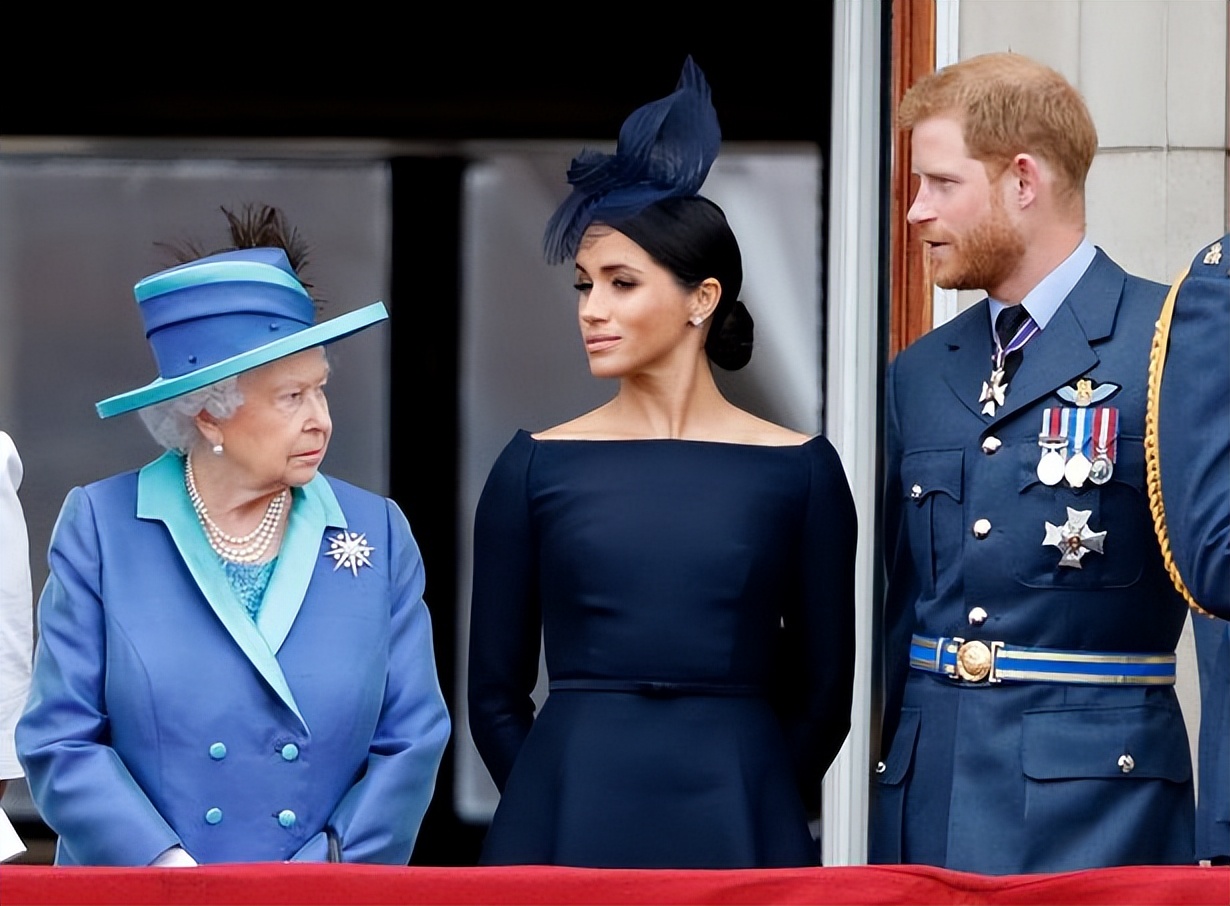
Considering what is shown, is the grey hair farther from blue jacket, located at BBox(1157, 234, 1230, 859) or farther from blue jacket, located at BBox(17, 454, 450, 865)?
blue jacket, located at BBox(1157, 234, 1230, 859)

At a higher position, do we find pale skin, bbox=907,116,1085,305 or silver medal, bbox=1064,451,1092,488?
pale skin, bbox=907,116,1085,305

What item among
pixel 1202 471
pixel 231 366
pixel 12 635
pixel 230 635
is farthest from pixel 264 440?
pixel 1202 471

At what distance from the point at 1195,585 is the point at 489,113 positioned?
132 inches

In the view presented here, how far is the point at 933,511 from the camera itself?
3316 mm

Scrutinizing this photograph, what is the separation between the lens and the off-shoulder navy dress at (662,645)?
323 centimetres

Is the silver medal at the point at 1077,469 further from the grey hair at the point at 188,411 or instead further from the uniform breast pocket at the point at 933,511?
the grey hair at the point at 188,411

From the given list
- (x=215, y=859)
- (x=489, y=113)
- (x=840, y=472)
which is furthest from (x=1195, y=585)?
(x=489, y=113)

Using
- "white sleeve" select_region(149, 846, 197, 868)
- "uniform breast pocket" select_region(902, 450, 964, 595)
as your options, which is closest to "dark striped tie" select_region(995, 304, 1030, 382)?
"uniform breast pocket" select_region(902, 450, 964, 595)

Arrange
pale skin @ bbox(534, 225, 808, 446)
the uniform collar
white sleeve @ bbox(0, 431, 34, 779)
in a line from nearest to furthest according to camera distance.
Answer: the uniform collar, pale skin @ bbox(534, 225, 808, 446), white sleeve @ bbox(0, 431, 34, 779)

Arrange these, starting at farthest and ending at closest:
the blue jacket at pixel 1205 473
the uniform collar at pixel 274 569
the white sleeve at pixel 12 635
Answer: the white sleeve at pixel 12 635 → the uniform collar at pixel 274 569 → the blue jacket at pixel 1205 473

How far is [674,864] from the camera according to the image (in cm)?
321

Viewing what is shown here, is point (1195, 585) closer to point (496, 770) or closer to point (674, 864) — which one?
point (674, 864)

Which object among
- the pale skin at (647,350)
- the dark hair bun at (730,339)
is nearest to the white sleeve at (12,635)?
the pale skin at (647,350)

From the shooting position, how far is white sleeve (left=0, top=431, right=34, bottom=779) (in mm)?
3514
